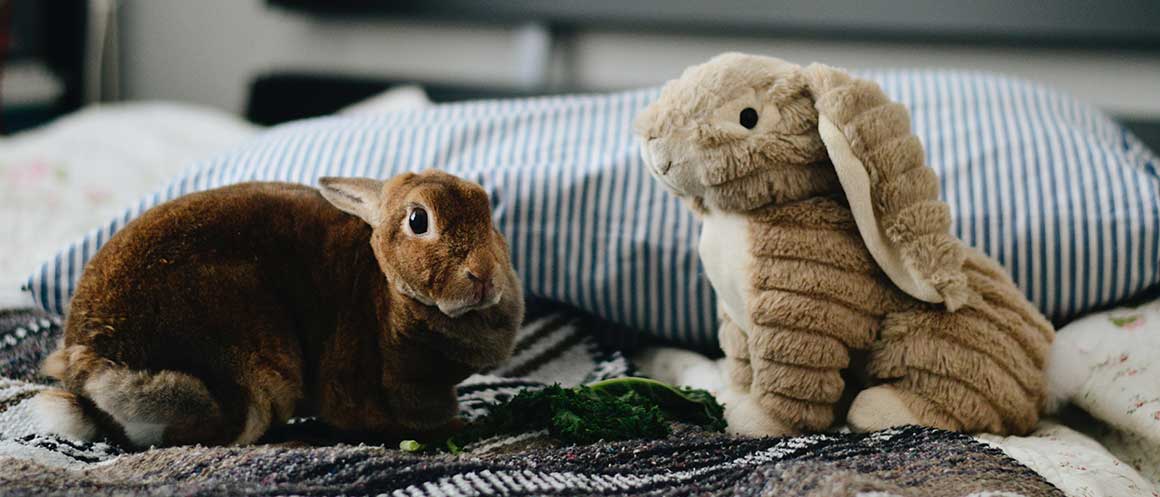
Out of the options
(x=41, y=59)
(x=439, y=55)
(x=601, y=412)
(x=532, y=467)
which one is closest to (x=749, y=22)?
(x=439, y=55)

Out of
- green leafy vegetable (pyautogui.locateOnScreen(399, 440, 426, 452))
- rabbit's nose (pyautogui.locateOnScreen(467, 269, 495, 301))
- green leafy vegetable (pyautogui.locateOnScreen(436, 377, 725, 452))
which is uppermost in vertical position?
rabbit's nose (pyautogui.locateOnScreen(467, 269, 495, 301))

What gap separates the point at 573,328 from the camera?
45.3 inches

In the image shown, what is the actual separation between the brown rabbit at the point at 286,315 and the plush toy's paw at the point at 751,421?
9.0 inches

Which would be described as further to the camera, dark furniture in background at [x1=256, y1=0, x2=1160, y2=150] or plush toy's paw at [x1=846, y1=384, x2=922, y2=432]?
dark furniture in background at [x1=256, y1=0, x2=1160, y2=150]

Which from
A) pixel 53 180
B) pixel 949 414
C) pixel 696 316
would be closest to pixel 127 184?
pixel 53 180

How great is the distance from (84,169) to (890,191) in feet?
4.92

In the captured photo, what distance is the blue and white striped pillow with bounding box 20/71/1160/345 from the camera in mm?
1066

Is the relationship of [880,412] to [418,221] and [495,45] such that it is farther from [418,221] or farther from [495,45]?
[495,45]

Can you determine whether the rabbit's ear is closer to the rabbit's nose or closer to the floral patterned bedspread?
the rabbit's nose

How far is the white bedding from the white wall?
489mm

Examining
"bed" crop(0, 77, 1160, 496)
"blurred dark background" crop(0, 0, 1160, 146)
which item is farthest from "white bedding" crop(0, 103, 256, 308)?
"blurred dark background" crop(0, 0, 1160, 146)

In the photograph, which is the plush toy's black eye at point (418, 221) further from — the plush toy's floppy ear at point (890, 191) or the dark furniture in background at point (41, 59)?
the dark furniture in background at point (41, 59)

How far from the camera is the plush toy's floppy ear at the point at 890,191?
80cm

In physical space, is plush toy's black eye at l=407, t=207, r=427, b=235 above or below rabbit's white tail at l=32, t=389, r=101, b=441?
above
